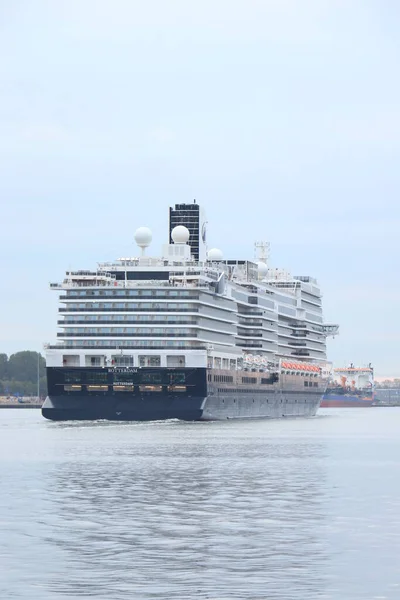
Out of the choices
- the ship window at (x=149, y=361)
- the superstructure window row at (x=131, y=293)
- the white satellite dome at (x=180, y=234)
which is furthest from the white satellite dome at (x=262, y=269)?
the ship window at (x=149, y=361)

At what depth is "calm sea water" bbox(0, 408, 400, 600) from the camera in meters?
35.5

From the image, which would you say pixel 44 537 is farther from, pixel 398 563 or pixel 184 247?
pixel 184 247

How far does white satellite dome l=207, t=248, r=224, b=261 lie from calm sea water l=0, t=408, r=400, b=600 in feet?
307

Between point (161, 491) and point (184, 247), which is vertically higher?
point (184, 247)

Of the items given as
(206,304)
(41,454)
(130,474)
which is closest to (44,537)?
(130,474)

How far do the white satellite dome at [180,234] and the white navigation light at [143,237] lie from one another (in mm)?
6575

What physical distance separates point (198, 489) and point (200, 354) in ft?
247

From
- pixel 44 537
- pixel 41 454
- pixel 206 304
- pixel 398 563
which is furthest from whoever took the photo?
pixel 206 304

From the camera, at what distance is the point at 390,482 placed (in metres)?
64.9

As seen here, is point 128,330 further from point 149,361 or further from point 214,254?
point 214,254

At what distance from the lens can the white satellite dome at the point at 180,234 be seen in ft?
526

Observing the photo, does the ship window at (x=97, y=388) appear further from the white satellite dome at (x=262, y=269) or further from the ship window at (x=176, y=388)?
the white satellite dome at (x=262, y=269)

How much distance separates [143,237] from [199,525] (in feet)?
354

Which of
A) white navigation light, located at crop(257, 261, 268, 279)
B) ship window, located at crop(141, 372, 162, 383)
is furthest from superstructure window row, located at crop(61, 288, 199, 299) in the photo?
white navigation light, located at crop(257, 261, 268, 279)
